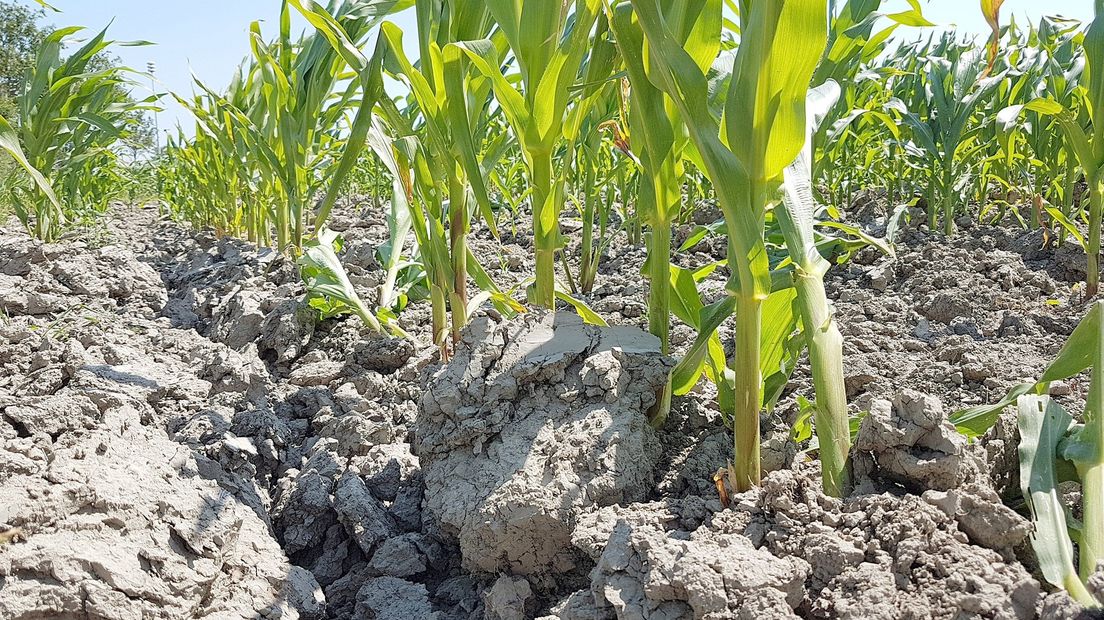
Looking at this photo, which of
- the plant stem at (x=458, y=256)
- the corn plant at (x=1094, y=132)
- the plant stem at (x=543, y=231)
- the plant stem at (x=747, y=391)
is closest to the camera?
the plant stem at (x=747, y=391)

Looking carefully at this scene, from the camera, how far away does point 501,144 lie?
6.06ft

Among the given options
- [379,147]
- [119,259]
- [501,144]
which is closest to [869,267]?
[501,144]

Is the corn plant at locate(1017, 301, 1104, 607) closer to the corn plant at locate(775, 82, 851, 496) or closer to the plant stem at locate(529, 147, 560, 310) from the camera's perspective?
the corn plant at locate(775, 82, 851, 496)

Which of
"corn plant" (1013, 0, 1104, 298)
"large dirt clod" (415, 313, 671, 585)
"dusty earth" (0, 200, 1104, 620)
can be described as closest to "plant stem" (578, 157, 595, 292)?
"dusty earth" (0, 200, 1104, 620)

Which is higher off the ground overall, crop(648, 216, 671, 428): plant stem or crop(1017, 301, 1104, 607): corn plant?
crop(648, 216, 671, 428): plant stem

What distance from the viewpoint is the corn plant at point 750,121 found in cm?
89

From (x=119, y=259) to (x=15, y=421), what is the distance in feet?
6.15

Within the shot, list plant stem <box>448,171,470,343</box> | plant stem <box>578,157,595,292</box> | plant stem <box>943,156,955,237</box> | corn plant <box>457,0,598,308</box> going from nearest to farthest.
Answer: corn plant <box>457,0,598,308</box>, plant stem <box>448,171,470,343</box>, plant stem <box>578,157,595,292</box>, plant stem <box>943,156,955,237</box>

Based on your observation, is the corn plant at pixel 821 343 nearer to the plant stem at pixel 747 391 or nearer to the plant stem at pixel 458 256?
the plant stem at pixel 747 391

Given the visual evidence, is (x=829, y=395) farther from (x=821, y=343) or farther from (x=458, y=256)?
(x=458, y=256)

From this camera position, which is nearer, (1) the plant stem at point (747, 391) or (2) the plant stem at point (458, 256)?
(1) the plant stem at point (747, 391)

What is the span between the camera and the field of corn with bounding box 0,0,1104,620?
89 centimetres

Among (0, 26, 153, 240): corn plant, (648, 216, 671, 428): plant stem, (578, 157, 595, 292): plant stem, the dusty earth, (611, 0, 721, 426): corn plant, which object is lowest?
the dusty earth

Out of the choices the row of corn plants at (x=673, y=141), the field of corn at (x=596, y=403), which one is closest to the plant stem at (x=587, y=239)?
the row of corn plants at (x=673, y=141)
